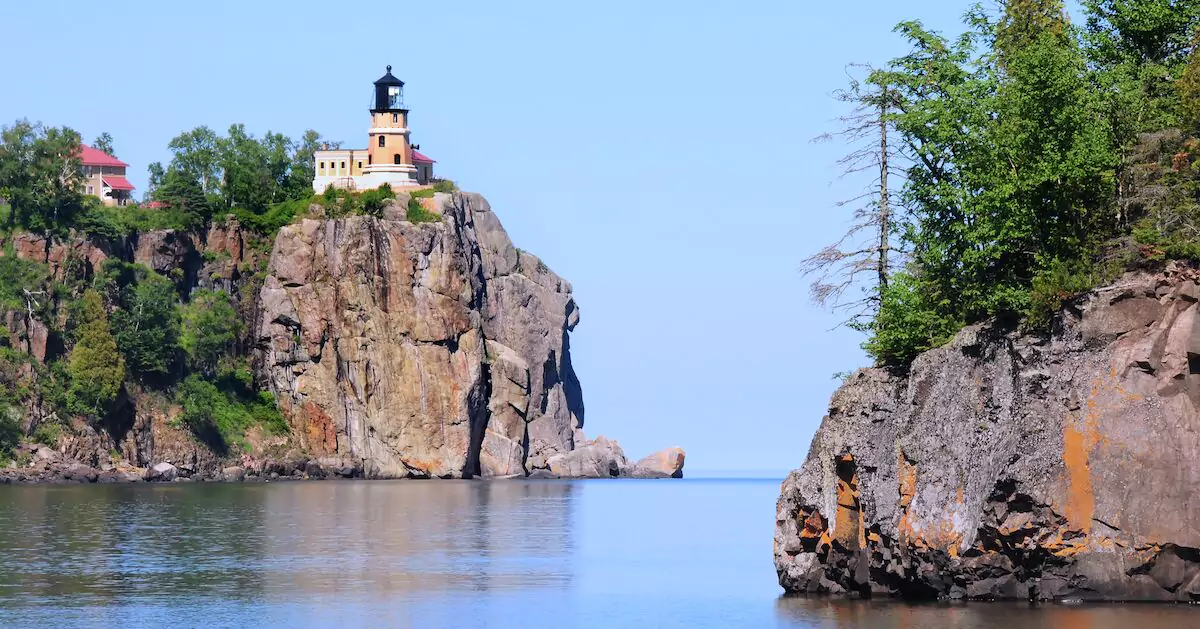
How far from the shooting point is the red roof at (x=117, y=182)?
623 feet

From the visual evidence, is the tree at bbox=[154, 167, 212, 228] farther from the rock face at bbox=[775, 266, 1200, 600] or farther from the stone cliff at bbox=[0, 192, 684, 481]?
the rock face at bbox=[775, 266, 1200, 600]

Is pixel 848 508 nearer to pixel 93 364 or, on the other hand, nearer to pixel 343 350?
pixel 93 364

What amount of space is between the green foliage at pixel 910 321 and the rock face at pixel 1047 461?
3.78ft

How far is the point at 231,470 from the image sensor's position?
15138cm

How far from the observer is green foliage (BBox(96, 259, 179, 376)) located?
150250 millimetres

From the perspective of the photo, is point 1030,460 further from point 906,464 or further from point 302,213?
point 302,213

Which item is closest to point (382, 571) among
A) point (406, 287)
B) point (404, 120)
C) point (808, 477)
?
point (808, 477)

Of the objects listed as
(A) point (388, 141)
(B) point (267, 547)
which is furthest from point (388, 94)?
(B) point (267, 547)

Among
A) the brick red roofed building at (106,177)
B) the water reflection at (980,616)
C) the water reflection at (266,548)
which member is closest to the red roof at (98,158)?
the brick red roofed building at (106,177)

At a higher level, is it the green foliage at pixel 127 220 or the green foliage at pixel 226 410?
the green foliage at pixel 127 220

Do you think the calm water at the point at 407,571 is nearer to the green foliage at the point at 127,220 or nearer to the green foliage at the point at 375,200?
the green foliage at the point at 127,220

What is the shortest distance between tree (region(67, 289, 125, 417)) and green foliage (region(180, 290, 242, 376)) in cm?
1096

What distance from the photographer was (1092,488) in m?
36.9

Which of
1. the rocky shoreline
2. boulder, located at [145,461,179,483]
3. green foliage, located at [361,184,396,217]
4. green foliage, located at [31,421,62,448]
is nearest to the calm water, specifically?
the rocky shoreline
